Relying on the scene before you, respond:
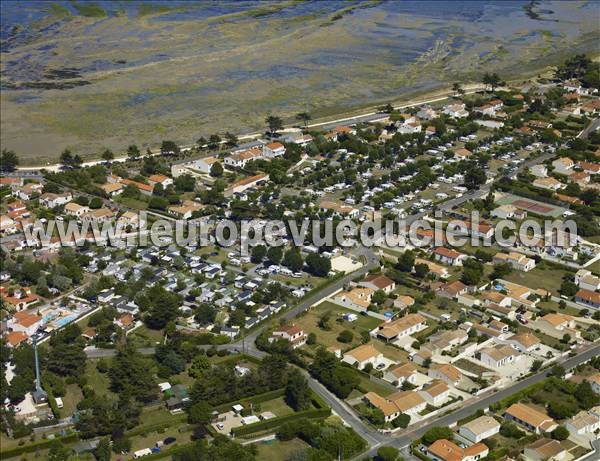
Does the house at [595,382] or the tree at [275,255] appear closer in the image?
the house at [595,382]

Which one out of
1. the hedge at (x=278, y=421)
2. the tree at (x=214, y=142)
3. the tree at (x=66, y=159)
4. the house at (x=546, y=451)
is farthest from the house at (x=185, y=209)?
the house at (x=546, y=451)

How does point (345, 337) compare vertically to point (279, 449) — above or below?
above

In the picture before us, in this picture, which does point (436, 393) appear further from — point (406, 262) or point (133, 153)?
point (133, 153)

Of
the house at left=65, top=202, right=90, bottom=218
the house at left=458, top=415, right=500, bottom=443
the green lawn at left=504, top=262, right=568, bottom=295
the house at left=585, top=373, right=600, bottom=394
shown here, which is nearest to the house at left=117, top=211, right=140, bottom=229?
the house at left=65, top=202, right=90, bottom=218

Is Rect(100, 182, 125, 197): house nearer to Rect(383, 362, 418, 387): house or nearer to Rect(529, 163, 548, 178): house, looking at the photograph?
Rect(529, 163, 548, 178): house

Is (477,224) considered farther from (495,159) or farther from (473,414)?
(473,414)

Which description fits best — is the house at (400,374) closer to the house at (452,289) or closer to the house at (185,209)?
the house at (452,289)

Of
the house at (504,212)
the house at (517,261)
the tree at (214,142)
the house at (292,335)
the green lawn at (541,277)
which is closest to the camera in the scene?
the house at (292,335)

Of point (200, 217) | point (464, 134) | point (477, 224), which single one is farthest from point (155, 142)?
point (477, 224)

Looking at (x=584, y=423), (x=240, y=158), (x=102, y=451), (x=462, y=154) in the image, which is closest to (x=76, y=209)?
(x=240, y=158)
